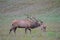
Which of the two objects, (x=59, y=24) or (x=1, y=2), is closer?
(x=59, y=24)

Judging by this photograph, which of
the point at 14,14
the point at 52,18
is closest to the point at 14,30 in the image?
the point at 14,14

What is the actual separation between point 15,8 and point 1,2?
40cm

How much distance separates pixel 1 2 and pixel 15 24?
1069 millimetres

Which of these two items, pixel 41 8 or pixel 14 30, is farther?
pixel 41 8

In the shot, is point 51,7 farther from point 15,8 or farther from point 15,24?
point 15,24

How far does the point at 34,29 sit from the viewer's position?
185 inches

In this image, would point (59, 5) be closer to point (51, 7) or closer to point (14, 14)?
point (51, 7)

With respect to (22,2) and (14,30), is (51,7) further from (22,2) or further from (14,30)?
(14,30)

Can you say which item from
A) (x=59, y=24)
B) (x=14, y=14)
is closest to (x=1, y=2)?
(x=14, y=14)

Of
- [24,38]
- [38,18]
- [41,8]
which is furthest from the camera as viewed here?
[41,8]

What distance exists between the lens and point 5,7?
211 inches

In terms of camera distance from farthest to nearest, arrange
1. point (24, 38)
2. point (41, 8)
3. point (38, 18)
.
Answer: point (41, 8) → point (38, 18) → point (24, 38)

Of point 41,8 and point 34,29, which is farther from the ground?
point 41,8

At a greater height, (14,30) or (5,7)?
(5,7)
